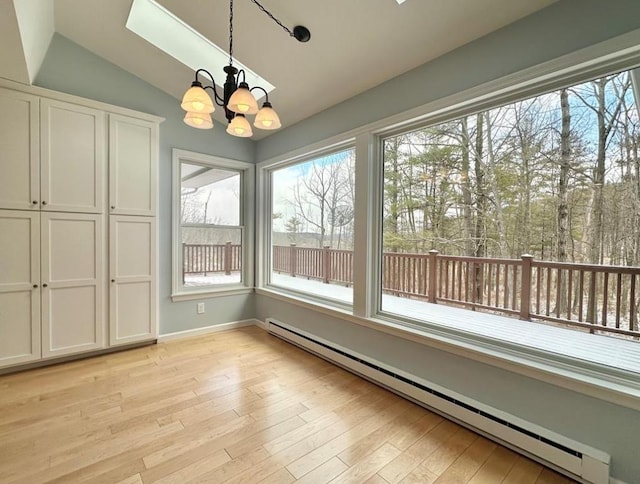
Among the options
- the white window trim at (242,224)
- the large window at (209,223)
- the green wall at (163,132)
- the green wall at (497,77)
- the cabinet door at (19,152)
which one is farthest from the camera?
the large window at (209,223)

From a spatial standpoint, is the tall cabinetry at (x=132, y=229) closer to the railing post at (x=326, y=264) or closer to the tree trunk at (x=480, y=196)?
the railing post at (x=326, y=264)

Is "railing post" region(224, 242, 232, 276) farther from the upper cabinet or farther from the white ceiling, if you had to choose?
the white ceiling

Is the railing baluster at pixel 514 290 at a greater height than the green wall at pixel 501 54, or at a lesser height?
lesser

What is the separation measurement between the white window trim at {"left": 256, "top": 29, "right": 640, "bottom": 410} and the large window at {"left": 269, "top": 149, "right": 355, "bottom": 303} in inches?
9.5

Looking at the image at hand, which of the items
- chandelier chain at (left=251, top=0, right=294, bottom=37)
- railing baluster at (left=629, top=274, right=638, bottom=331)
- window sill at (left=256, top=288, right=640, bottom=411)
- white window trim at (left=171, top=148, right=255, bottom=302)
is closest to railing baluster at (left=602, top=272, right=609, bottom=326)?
railing baluster at (left=629, top=274, right=638, bottom=331)

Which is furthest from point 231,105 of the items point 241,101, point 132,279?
point 132,279

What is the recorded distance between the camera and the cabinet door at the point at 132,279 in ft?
9.71

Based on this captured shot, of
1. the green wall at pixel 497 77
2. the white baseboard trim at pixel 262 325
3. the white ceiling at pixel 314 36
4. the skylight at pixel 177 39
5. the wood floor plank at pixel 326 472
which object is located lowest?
the wood floor plank at pixel 326 472

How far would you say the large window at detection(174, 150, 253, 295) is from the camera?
3.53 meters

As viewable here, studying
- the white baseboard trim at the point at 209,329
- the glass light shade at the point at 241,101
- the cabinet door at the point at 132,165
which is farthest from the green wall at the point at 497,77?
the cabinet door at the point at 132,165

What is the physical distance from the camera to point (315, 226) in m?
3.53

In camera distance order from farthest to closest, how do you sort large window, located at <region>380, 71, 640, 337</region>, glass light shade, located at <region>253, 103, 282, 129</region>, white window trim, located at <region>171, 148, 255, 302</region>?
white window trim, located at <region>171, 148, 255, 302</region>, glass light shade, located at <region>253, 103, 282, 129</region>, large window, located at <region>380, 71, 640, 337</region>

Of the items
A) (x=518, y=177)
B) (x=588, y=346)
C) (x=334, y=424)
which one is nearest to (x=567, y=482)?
(x=588, y=346)

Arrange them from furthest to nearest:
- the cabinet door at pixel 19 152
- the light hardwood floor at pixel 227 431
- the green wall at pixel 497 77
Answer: the cabinet door at pixel 19 152, the light hardwood floor at pixel 227 431, the green wall at pixel 497 77
